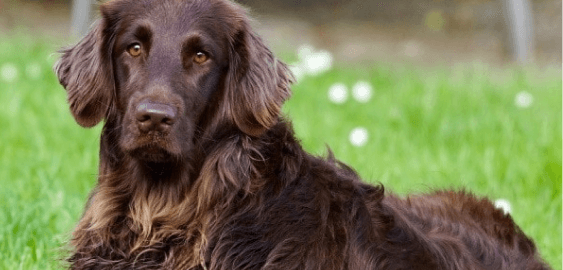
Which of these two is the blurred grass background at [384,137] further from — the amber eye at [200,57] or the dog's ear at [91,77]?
the amber eye at [200,57]

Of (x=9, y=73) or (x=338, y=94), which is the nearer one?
(x=338, y=94)

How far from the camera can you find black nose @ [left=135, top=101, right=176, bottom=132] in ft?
11.8

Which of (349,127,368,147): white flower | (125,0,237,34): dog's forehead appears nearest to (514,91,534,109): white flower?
(349,127,368,147): white flower

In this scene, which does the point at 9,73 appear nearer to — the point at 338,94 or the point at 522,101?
the point at 338,94

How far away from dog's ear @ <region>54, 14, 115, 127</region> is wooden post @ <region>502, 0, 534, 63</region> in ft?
26.8

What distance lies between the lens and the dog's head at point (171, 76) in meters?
3.70

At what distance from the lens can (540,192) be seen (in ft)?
21.5

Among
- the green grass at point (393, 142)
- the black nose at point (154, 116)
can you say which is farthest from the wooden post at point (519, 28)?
the black nose at point (154, 116)

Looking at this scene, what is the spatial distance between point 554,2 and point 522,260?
10.2 m

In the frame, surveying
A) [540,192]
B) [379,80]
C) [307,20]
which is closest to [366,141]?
[540,192]

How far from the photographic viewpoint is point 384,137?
7688 mm

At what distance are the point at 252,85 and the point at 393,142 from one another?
3.75 metres

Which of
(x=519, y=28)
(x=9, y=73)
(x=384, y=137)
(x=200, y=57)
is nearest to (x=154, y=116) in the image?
(x=200, y=57)

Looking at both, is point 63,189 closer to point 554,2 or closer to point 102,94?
point 102,94
